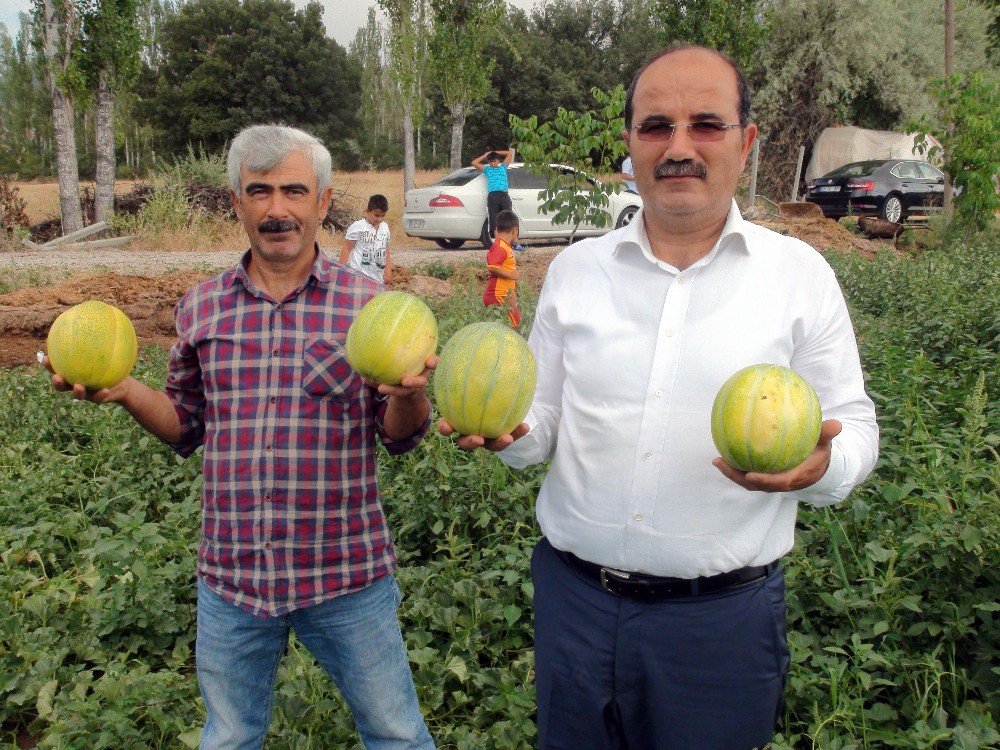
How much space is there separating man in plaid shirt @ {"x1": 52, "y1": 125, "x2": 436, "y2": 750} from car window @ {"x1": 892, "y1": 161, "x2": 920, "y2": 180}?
19134 mm

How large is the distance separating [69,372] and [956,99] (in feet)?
46.2

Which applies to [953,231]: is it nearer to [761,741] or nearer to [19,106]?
[761,741]

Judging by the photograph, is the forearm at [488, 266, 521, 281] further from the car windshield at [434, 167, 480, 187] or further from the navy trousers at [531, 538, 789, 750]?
the car windshield at [434, 167, 480, 187]

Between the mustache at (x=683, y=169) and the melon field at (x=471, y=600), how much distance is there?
1552mm

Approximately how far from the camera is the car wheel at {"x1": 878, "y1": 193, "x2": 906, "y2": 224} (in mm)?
18672

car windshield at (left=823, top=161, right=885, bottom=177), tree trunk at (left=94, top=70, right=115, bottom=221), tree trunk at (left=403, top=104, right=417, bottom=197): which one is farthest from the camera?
tree trunk at (left=403, top=104, right=417, bottom=197)

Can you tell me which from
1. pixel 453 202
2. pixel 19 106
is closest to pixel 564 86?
pixel 453 202

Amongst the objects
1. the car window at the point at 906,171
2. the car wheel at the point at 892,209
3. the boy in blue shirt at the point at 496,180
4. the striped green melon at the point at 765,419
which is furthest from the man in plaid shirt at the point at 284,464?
the car window at the point at 906,171

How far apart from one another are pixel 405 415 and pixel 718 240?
2.89 feet

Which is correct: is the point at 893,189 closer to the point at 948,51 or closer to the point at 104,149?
the point at 948,51

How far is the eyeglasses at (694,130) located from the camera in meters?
1.82

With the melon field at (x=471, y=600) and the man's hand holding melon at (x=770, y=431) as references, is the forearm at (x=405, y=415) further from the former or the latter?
the melon field at (x=471, y=600)

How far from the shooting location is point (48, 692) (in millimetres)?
2945

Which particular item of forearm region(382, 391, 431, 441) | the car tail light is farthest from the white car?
forearm region(382, 391, 431, 441)
